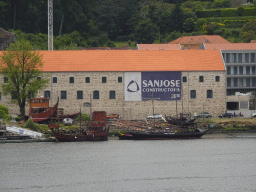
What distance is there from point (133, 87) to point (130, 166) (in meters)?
27.7

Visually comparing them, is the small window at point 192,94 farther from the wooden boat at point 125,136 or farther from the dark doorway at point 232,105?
the wooden boat at point 125,136

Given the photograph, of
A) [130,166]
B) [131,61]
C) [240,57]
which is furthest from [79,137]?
[240,57]

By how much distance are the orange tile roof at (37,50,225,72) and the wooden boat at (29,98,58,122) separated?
5.62 meters

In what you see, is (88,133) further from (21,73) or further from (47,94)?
(21,73)

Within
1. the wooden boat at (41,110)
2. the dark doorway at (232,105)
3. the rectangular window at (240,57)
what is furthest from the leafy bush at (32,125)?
the rectangular window at (240,57)

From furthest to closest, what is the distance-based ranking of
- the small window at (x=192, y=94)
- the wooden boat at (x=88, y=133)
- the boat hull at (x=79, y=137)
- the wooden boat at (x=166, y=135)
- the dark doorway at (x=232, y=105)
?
1. the dark doorway at (x=232, y=105)
2. the small window at (x=192, y=94)
3. the wooden boat at (x=166, y=135)
4. the wooden boat at (x=88, y=133)
5. the boat hull at (x=79, y=137)

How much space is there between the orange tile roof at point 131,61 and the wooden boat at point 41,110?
18.5ft

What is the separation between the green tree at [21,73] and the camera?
7062 cm

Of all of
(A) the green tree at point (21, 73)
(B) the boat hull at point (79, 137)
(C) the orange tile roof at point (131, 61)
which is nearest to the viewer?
(B) the boat hull at point (79, 137)

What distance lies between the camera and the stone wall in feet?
244

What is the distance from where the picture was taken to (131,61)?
7762cm

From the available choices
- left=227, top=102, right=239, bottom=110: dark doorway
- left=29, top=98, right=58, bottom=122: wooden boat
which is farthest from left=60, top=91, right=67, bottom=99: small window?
left=227, top=102, right=239, bottom=110: dark doorway

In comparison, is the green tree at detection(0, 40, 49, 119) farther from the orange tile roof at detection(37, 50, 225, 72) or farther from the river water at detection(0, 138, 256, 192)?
the river water at detection(0, 138, 256, 192)

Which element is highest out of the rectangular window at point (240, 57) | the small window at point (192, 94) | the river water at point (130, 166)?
the rectangular window at point (240, 57)
